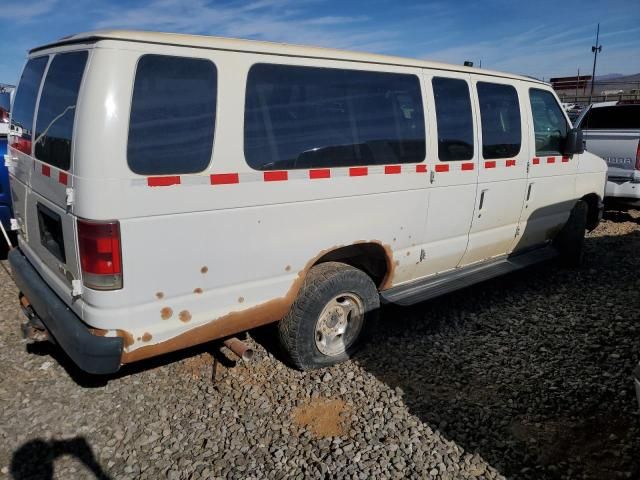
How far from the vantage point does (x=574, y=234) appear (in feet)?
19.2

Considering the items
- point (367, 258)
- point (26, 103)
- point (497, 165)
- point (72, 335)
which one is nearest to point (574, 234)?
point (497, 165)

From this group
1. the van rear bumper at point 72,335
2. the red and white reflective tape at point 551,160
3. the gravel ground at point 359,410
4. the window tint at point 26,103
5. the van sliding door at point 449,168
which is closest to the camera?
the van rear bumper at point 72,335

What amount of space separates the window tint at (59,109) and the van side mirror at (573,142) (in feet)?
14.9

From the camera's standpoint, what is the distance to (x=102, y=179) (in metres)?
2.50

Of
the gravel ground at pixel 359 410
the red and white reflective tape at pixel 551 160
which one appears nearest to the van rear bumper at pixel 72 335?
the gravel ground at pixel 359 410

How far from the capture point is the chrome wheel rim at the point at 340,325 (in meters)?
3.72

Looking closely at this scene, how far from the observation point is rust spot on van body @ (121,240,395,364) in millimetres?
2854

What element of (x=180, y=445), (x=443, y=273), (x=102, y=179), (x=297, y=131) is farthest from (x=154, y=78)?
(x=443, y=273)

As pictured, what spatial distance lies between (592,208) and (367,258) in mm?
3736

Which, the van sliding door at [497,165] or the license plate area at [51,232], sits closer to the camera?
the license plate area at [51,232]

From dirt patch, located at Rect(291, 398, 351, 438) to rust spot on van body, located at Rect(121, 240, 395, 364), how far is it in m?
0.62

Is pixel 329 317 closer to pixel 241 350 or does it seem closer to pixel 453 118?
pixel 241 350

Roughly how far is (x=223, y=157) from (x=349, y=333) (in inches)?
69.3

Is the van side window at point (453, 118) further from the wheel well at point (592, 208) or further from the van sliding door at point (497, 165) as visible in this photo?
the wheel well at point (592, 208)
